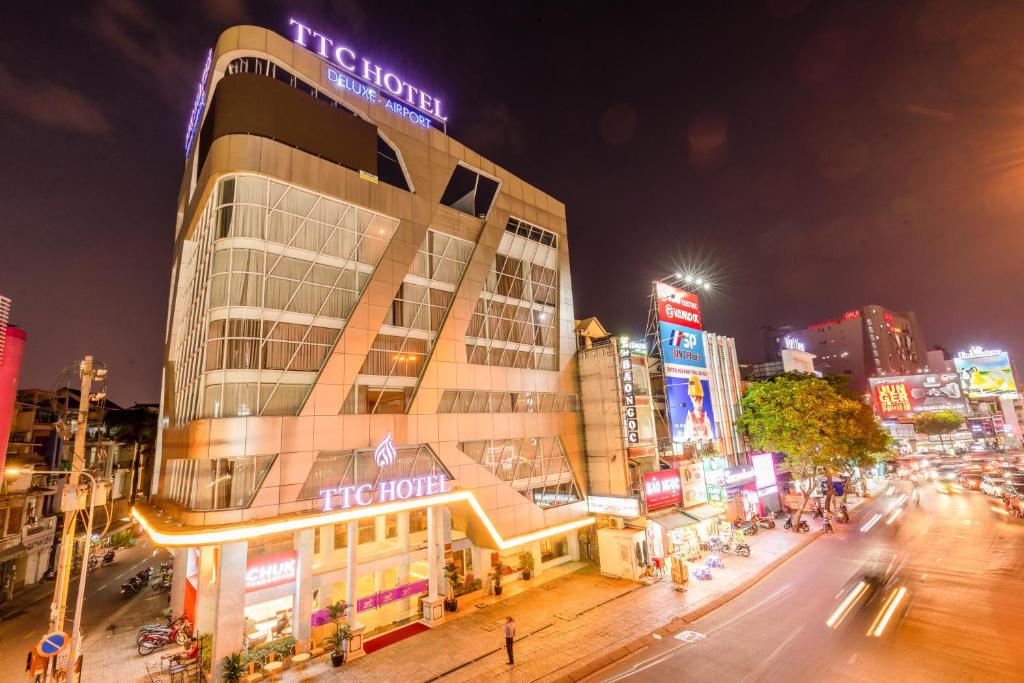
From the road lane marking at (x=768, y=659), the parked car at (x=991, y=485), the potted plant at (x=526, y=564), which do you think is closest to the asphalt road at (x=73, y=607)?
the potted plant at (x=526, y=564)

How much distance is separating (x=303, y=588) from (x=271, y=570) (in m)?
1.71

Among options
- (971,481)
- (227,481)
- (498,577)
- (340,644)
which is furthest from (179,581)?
(971,481)

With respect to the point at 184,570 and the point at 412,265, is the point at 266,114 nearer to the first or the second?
the point at 412,265

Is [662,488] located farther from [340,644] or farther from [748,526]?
[340,644]

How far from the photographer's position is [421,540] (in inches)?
1078

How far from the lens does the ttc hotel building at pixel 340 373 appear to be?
20531 mm

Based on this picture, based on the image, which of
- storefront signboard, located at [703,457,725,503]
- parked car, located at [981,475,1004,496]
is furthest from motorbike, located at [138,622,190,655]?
parked car, located at [981,475,1004,496]

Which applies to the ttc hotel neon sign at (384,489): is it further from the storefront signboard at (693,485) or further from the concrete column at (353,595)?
the storefront signboard at (693,485)

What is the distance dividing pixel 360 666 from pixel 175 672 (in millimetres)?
7798

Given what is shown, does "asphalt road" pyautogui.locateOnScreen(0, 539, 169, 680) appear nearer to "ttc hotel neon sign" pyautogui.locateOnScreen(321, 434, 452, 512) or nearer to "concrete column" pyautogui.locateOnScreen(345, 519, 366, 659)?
"concrete column" pyautogui.locateOnScreen(345, 519, 366, 659)

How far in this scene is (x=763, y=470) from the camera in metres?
44.0

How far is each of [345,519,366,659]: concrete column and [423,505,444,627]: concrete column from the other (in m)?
3.56

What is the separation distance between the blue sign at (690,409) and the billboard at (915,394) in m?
66.5

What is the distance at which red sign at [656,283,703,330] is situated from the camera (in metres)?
37.4
